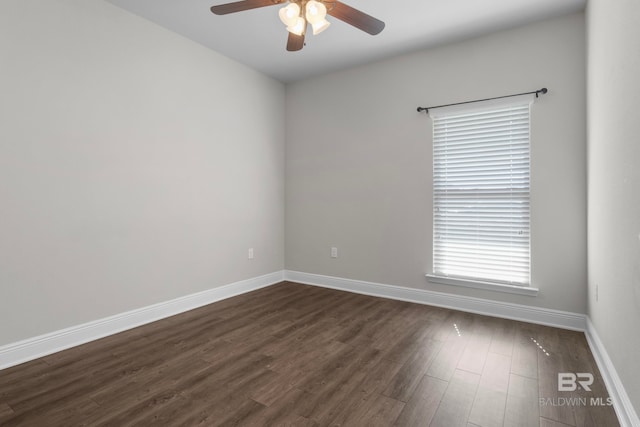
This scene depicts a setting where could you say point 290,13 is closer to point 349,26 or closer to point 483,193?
point 349,26

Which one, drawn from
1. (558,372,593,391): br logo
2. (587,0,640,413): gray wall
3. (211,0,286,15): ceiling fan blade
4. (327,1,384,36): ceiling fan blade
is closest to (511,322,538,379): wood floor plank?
(558,372,593,391): br logo

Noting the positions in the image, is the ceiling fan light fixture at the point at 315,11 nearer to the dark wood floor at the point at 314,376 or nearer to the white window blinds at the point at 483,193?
the white window blinds at the point at 483,193

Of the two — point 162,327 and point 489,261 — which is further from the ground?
point 489,261

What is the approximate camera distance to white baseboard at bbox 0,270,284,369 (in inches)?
87.4

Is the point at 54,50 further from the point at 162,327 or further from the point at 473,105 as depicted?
the point at 473,105

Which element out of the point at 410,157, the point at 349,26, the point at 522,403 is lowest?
the point at 522,403

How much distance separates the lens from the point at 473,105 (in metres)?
3.20

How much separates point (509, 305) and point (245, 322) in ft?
8.09

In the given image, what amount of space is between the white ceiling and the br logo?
9.17 ft

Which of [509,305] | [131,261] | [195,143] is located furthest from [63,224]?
[509,305]

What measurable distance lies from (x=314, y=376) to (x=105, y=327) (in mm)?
1854

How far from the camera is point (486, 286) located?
10.3 feet

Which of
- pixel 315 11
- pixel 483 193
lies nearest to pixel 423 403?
pixel 483 193

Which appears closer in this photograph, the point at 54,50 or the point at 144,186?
the point at 54,50
